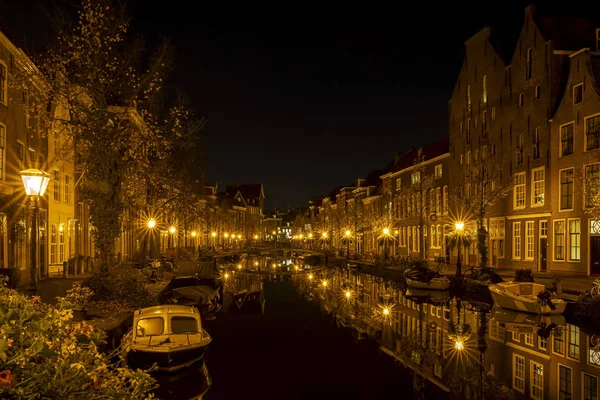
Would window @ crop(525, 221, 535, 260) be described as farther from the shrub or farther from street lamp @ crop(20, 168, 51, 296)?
street lamp @ crop(20, 168, 51, 296)

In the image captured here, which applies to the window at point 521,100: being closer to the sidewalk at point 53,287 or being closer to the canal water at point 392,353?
the canal water at point 392,353

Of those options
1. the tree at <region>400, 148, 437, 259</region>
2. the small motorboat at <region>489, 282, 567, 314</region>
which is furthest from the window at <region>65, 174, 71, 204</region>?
the tree at <region>400, 148, 437, 259</region>

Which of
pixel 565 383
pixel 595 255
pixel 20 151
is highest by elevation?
pixel 20 151

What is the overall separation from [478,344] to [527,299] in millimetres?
6841

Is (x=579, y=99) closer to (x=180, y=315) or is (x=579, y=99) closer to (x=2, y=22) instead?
(x=180, y=315)

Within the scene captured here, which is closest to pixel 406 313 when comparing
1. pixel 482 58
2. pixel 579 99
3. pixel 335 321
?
pixel 335 321

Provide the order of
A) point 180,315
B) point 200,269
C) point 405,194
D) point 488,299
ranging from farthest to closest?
point 405,194 < point 200,269 < point 488,299 < point 180,315

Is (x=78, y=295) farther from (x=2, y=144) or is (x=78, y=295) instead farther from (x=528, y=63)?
(x=528, y=63)

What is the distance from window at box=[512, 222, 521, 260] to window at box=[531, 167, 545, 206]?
261 cm

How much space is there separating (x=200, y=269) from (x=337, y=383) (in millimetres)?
22462

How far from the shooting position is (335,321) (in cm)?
2488

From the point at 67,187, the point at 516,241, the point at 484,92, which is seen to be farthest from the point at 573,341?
the point at 67,187

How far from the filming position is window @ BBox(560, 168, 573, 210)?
3314 centimetres

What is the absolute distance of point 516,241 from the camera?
39438mm
